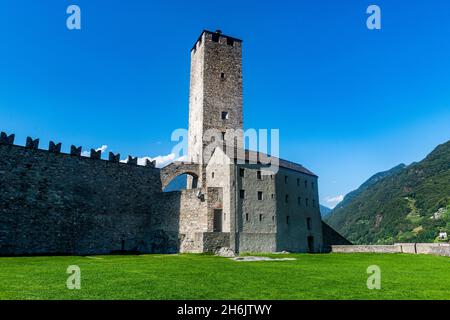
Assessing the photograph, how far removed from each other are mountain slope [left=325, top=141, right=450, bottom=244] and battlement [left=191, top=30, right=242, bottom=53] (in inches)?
2639

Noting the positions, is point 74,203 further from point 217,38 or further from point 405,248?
point 405,248

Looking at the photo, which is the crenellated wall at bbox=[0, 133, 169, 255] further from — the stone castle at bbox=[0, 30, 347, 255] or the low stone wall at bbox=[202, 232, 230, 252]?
the low stone wall at bbox=[202, 232, 230, 252]

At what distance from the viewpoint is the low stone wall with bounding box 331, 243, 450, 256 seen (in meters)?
30.7

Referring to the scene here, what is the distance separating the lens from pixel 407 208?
104250mm

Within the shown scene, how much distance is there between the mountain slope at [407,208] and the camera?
9100cm

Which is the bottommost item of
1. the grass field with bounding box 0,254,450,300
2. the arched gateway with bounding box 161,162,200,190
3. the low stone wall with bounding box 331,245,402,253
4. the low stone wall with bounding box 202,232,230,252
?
the low stone wall with bounding box 331,245,402,253

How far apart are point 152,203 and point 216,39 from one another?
836 inches

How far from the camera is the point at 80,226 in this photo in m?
33.1

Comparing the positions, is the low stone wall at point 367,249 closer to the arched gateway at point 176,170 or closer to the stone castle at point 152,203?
the stone castle at point 152,203

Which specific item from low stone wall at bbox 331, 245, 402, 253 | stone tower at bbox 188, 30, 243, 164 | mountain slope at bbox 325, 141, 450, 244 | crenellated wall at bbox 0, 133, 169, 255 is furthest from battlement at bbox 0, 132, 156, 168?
mountain slope at bbox 325, 141, 450, 244

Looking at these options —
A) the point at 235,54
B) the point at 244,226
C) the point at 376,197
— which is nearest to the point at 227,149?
the point at 244,226

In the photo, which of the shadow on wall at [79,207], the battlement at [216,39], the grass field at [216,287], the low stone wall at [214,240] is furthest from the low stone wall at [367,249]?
the battlement at [216,39]
